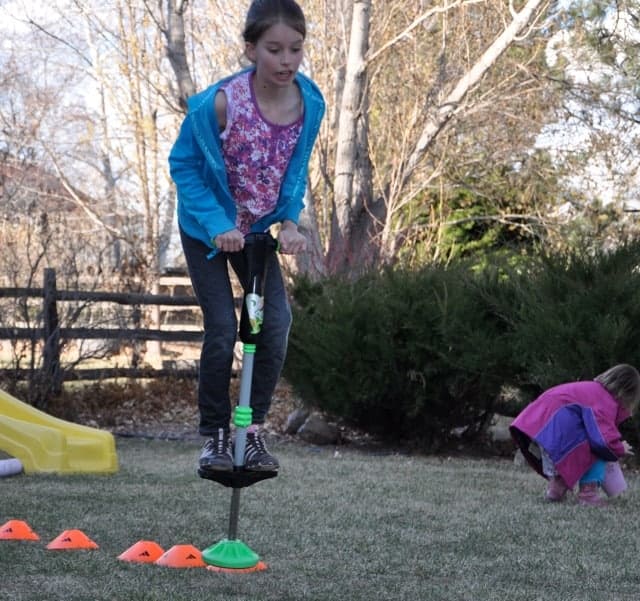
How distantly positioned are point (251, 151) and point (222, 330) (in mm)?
681

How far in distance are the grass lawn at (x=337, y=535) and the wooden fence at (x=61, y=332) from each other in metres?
3.06

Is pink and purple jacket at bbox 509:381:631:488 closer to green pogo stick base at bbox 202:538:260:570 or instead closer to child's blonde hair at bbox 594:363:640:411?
child's blonde hair at bbox 594:363:640:411

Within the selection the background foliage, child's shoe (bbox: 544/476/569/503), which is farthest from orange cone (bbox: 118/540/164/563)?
Result: the background foliage

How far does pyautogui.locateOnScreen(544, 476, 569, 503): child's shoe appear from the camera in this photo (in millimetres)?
6340

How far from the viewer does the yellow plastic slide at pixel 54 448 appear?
6.95 metres

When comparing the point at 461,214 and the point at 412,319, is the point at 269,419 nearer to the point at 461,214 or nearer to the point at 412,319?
the point at 412,319

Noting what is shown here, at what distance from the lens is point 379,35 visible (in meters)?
15.3

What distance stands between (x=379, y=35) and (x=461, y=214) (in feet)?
11.9

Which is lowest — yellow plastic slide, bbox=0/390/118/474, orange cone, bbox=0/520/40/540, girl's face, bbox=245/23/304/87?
yellow plastic slide, bbox=0/390/118/474

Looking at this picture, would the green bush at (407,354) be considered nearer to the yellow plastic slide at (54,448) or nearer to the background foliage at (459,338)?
the background foliage at (459,338)

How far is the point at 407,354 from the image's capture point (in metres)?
9.07

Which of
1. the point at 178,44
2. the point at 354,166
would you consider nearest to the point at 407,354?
the point at 354,166

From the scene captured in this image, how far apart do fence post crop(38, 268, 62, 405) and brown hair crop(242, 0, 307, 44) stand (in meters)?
7.18

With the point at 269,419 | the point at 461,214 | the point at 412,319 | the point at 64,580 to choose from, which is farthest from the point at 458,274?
the point at 461,214
